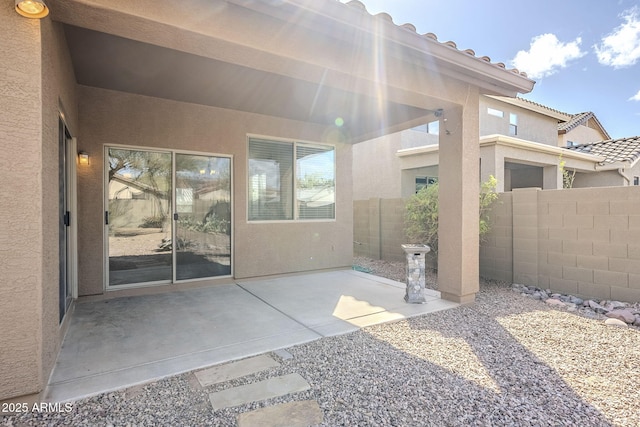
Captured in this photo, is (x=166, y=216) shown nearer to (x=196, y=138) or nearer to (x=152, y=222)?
(x=152, y=222)

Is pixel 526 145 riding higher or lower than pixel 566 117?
lower

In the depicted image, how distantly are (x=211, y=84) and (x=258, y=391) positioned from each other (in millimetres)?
4571

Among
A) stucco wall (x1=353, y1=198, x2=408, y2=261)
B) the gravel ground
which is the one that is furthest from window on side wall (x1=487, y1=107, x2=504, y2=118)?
the gravel ground

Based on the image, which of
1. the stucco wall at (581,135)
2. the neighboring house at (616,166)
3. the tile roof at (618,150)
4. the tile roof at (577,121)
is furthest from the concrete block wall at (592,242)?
the stucco wall at (581,135)

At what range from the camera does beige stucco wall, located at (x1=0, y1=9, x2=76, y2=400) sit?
2469mm

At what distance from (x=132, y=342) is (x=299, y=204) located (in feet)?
14.9

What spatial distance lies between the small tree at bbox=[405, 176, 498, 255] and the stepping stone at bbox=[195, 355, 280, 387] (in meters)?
5.23

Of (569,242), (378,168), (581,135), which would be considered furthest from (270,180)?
(581,135)

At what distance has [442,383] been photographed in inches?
117

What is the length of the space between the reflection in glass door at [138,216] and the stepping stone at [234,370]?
3.53 m

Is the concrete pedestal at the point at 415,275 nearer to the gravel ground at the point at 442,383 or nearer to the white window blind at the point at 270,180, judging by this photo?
the gravel ground at the point at 442,383

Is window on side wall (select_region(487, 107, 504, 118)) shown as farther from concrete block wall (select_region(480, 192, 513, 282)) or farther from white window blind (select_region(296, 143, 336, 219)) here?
white window blind (select_region(296, 143, 336, 219))

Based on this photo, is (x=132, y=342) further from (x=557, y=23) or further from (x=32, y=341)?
(x=557, y=23)

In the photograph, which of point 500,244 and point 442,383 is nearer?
point 442,383
